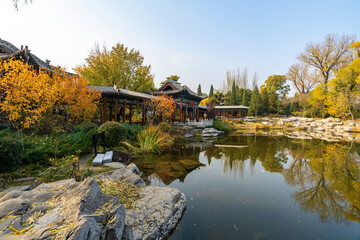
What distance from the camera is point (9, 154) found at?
357cm

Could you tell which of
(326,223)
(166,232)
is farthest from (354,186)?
(166,232)

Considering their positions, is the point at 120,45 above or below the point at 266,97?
above

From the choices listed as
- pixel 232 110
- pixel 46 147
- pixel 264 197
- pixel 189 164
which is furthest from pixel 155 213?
pixel 232 110

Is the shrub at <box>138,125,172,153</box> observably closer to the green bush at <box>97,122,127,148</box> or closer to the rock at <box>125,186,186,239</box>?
the green bush at <box>97,122,127,148</box>

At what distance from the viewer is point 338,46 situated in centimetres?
2394

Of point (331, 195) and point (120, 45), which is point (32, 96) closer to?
point (331, 195)

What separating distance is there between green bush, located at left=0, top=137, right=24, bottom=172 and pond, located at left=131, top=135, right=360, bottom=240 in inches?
127

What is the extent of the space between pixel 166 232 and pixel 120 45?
23658mm

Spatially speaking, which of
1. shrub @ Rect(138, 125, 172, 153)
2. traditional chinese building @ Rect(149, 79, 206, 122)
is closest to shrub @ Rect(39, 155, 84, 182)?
shrub @ Rect(138, 125, 172, 153)

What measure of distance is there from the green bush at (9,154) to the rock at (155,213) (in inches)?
128

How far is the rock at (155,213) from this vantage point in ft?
7.26

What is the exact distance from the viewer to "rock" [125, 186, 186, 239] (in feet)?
7.26

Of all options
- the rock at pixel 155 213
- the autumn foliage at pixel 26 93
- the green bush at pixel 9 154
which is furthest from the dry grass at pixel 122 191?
the autumn foliage at pixel 26 93

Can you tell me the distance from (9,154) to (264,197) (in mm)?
5996
